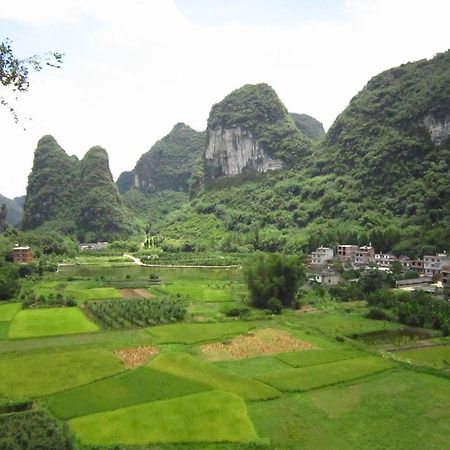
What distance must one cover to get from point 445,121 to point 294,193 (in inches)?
1337

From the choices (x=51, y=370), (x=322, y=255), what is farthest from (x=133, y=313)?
(x=322, y=255)

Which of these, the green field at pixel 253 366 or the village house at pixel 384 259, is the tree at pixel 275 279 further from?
the village house at pixel 384 259

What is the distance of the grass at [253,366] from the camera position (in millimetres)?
24609

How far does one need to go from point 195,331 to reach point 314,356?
898 cm

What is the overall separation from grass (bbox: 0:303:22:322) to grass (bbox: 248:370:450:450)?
23.3 meters

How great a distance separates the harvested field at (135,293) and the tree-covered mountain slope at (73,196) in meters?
70.1

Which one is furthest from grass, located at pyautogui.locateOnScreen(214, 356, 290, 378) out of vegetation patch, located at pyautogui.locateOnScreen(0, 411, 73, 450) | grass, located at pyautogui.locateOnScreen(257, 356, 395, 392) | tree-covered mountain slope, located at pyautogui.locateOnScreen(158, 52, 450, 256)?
tree-covered mountain slope, located at pyautogui.locateOnScreen(158, 52, 450, 256)

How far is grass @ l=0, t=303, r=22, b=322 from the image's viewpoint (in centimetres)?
3625

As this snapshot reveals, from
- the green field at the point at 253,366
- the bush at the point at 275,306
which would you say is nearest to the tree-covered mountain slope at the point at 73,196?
the bush at the point at 275,306

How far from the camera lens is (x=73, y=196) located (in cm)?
13012

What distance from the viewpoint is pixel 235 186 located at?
125000 mm

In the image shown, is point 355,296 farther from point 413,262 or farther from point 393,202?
point 393,202

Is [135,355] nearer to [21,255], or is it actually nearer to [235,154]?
[21,255]

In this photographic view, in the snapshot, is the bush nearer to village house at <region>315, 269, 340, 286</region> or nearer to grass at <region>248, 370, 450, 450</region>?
village house at <region>315, 269, 340, 286</region>
